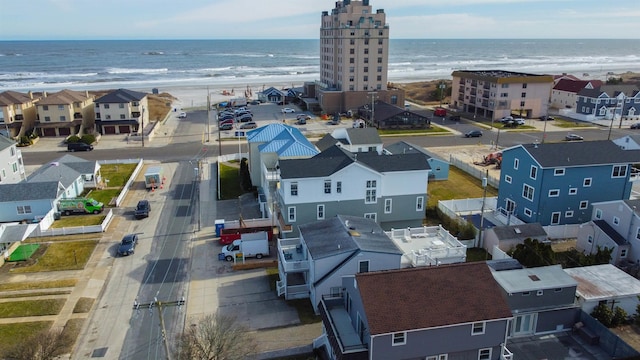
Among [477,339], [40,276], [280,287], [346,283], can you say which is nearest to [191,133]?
[40,276]

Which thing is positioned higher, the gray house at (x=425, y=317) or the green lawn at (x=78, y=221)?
the gray house at (x=425, y=317)

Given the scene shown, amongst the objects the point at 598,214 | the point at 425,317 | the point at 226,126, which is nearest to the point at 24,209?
the point at 425,317

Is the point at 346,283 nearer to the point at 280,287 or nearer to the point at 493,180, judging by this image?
the point at 280,287

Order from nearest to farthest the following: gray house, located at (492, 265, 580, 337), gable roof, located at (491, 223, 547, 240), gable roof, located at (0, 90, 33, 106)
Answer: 1. gray house, located at (492, 265, 580, 337)
2. gable roof, located at (491, 223, 547, 240)
3. gable roof, located at (0, 90, 33, 106)

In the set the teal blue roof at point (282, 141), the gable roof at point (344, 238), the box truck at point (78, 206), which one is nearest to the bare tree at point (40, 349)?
the gable roof at point (344, 238)

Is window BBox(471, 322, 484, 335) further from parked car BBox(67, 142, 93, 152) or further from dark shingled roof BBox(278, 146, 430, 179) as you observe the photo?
parked car BBox(67, 142, 93, 152)

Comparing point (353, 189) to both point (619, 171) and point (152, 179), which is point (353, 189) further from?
point (152, 179)

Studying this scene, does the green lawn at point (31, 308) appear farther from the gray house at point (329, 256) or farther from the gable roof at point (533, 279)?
the gable roof at point (533, 279)

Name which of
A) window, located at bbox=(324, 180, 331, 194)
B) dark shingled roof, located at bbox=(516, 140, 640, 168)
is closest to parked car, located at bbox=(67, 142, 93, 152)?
window, located at bbox=(324, 180, 331, 194)
